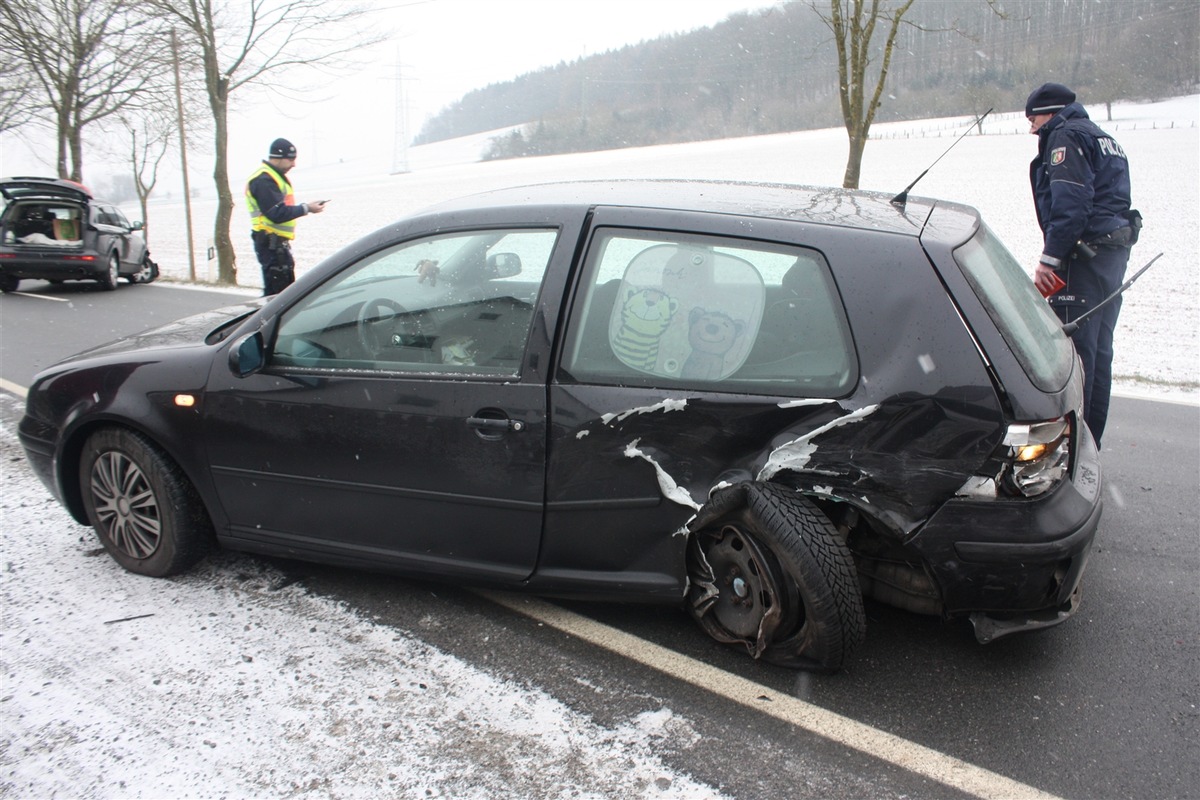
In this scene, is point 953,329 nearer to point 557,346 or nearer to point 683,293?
point 683,293

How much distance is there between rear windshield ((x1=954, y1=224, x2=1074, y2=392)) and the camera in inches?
105

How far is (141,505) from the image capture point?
11.5ft

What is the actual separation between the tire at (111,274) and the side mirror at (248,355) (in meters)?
12.6

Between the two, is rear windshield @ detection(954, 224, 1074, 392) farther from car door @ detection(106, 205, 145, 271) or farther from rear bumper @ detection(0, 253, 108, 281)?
car door @ detection(106, 205, 145, 271)

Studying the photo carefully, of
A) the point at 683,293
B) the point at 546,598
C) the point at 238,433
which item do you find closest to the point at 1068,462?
the point at 683,293

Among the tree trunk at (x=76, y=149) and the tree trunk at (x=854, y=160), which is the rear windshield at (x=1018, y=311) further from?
the tree trunk at (x=76, y=149)

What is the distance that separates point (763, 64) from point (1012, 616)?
8911 cm

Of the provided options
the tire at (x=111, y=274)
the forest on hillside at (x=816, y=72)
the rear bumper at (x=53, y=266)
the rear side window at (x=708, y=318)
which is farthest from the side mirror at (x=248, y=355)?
the forest on hillside at (x=816, y=72)

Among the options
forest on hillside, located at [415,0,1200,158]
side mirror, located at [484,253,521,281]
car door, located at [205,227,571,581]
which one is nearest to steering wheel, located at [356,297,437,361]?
car door, located at [205,227,571,581]

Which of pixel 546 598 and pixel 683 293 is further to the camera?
pixel 546 598

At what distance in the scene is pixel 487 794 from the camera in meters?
2.35

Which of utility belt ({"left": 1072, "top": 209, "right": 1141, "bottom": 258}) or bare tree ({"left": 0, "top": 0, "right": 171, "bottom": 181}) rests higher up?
bare tree ({"left": 0, "top": 0, "right": 171, "bottom": 181})

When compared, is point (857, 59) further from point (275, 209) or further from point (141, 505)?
point (141, 505)

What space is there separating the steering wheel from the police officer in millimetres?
3212
